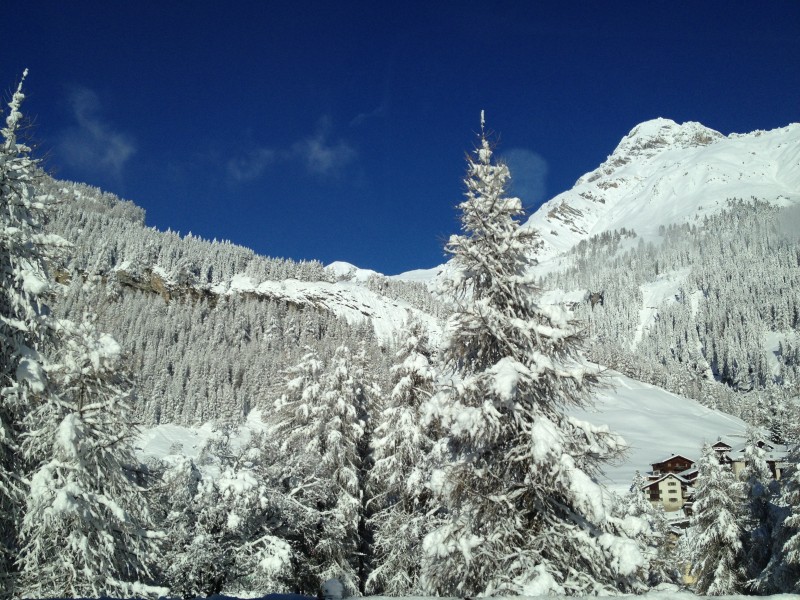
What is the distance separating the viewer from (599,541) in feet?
29.4

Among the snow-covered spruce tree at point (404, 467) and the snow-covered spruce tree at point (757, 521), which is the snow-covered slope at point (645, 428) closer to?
the snow-covered spruce tree at point (757, 521)

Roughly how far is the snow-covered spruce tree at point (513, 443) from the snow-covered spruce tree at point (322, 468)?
11015mm

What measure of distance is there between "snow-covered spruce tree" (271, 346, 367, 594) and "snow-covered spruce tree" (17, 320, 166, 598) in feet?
21.5

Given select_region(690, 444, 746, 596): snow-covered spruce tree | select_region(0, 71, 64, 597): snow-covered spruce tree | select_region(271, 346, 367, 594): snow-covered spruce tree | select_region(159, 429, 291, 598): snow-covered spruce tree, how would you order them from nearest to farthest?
select_region(0, 71, 64, 597): snow-covered spruce tree
select_region(159, 429, 291, 598): snow-covered spruce tree
select_region(271, 346, 367, 594): snow-covered spruce tree
select_region(690, 444, 746, 596): snow-covered spruce tree

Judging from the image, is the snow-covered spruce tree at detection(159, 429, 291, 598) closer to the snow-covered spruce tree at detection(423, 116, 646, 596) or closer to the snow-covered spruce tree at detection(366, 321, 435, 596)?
the snow-covered spruce tree at detection(366, 321, 435, 596)

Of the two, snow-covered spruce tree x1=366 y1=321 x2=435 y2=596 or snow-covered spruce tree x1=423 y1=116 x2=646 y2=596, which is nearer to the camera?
snow-covered spruce tree x1=423 y1=116 x2=646 y2=596

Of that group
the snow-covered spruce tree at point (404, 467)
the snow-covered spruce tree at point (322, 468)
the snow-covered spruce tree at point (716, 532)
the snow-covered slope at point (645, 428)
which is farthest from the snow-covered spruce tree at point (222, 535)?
the snow-covered slope at point (645, 428)

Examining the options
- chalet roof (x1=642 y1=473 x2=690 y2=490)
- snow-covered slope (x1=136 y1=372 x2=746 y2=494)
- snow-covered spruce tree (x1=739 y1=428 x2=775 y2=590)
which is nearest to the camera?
snow-covered spruce tree (x1=739 y1=428 x2=775 y2=590)

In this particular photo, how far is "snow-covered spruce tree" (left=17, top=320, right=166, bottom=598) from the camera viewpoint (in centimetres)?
1088

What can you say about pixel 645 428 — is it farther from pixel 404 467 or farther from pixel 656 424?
pixel 404 467

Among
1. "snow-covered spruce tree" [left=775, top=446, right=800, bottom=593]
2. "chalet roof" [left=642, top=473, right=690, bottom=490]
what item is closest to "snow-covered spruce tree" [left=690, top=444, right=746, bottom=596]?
"snow-covered spruce tree" [left=775, top=446, right=800, bottom=593]

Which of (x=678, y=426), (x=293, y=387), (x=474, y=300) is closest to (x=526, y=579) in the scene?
(x=474, y=300)

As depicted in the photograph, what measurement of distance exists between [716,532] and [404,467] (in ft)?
58.7

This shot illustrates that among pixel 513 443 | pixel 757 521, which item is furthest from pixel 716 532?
pixel 513 443
